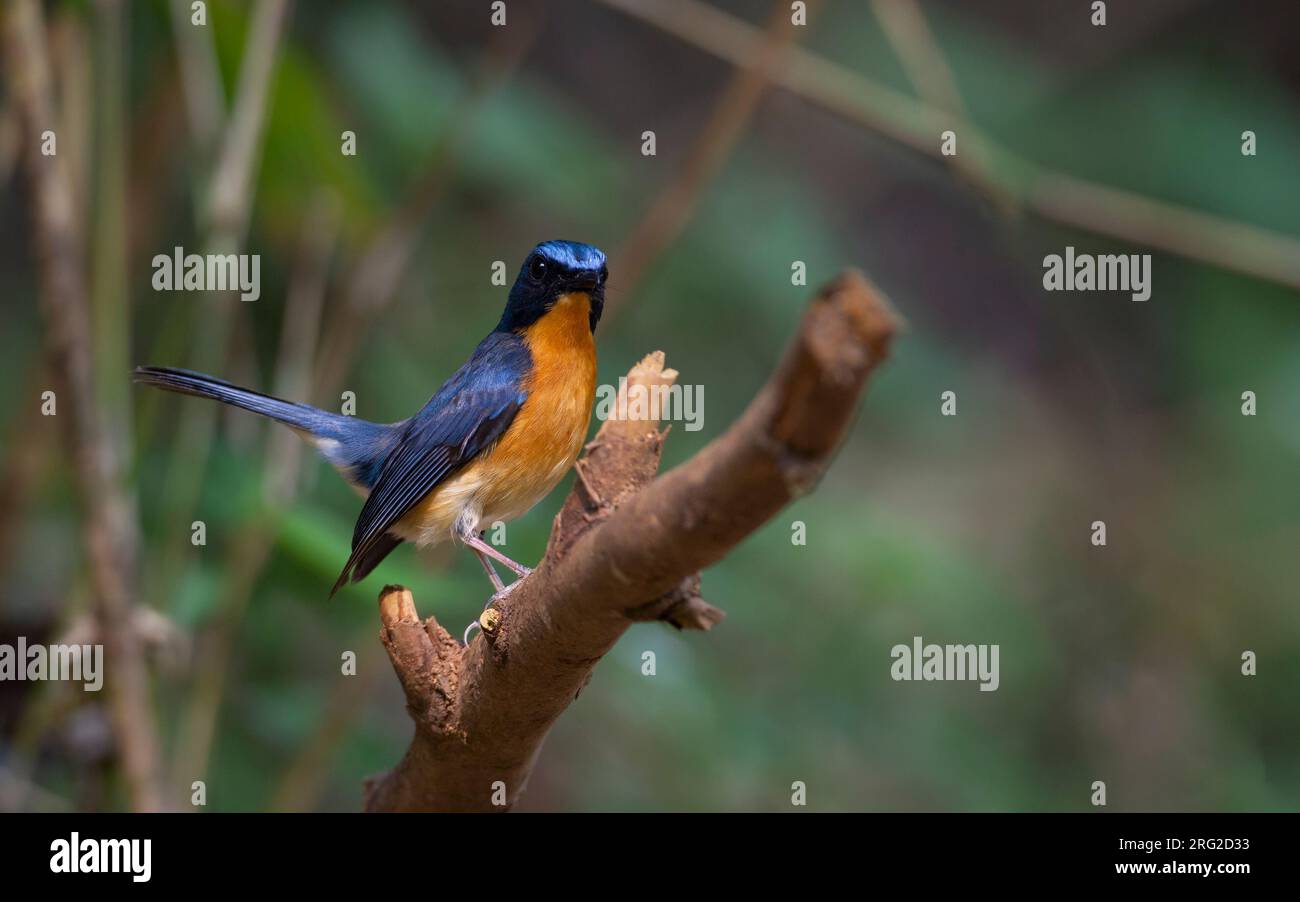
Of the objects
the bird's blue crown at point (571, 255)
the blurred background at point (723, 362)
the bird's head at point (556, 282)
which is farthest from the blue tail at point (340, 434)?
the bird's blue crown at point (571, 255)

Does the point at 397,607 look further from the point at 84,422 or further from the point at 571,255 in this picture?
the point at 84,422

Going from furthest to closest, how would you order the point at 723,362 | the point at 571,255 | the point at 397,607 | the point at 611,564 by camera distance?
the point at 723,362
the point at 571,255
the point at 397,607
the point at 611,564

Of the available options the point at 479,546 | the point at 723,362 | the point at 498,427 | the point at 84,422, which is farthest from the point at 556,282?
the point at 723,362

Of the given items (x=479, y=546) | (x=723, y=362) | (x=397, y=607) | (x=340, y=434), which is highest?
(x=723, y=362)

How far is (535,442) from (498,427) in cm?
12

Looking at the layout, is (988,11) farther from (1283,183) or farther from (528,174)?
(528,174)

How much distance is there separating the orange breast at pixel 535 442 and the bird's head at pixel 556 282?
24mm

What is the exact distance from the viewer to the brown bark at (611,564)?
1.80 m

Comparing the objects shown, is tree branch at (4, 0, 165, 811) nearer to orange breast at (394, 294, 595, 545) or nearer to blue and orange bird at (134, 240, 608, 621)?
blue and orange bird at (134, 240, 608, 621)

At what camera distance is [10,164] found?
4.88 m

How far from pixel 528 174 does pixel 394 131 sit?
72 centimetres

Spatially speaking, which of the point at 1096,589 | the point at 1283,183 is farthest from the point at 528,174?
the point at 1283,183

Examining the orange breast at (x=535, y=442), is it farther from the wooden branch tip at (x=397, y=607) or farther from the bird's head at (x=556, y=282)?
the wooden branch tip at (x=397, y=607)

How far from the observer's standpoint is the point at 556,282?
3861 millimetres
